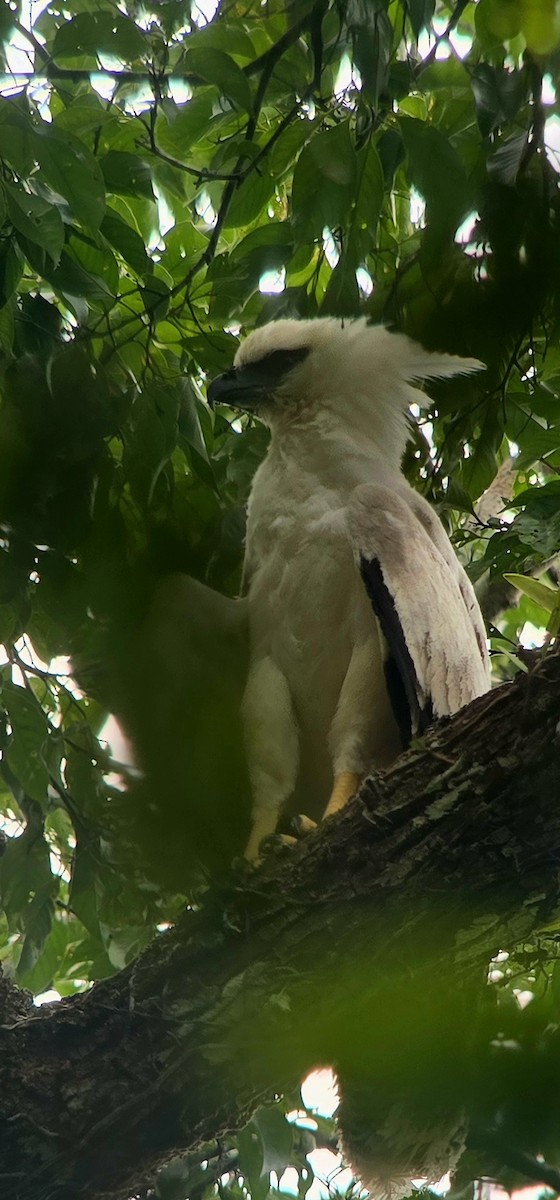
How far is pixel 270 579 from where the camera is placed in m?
3.65

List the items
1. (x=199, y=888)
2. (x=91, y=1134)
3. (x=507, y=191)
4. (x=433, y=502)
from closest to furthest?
1. (x=199, y=888)
2. (x=507, y=191)
3. (x=91, y=1134)
4. (x=433, y=502)

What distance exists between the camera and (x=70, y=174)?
8.11 ft

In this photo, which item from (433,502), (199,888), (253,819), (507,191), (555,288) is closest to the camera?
(555,288)

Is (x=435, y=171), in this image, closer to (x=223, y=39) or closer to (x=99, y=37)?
(x=223, y=39)

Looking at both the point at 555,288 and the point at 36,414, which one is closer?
the point at 555,288

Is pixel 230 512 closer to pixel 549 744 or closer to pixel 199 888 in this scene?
pixel 549 744

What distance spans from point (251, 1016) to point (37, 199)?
1.75m

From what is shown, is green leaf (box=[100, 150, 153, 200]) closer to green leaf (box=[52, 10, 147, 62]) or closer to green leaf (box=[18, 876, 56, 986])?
green leaf (box=[52, 10, 147, 62])

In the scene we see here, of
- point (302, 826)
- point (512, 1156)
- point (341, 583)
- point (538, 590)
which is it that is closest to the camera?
point (512, 1156)

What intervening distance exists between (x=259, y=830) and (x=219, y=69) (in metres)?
1.99

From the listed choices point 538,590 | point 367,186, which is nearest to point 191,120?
point 367,186

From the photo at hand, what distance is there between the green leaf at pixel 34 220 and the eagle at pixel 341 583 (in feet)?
4.37

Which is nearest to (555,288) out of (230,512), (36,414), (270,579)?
(36,414)

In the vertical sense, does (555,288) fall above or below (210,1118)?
above
